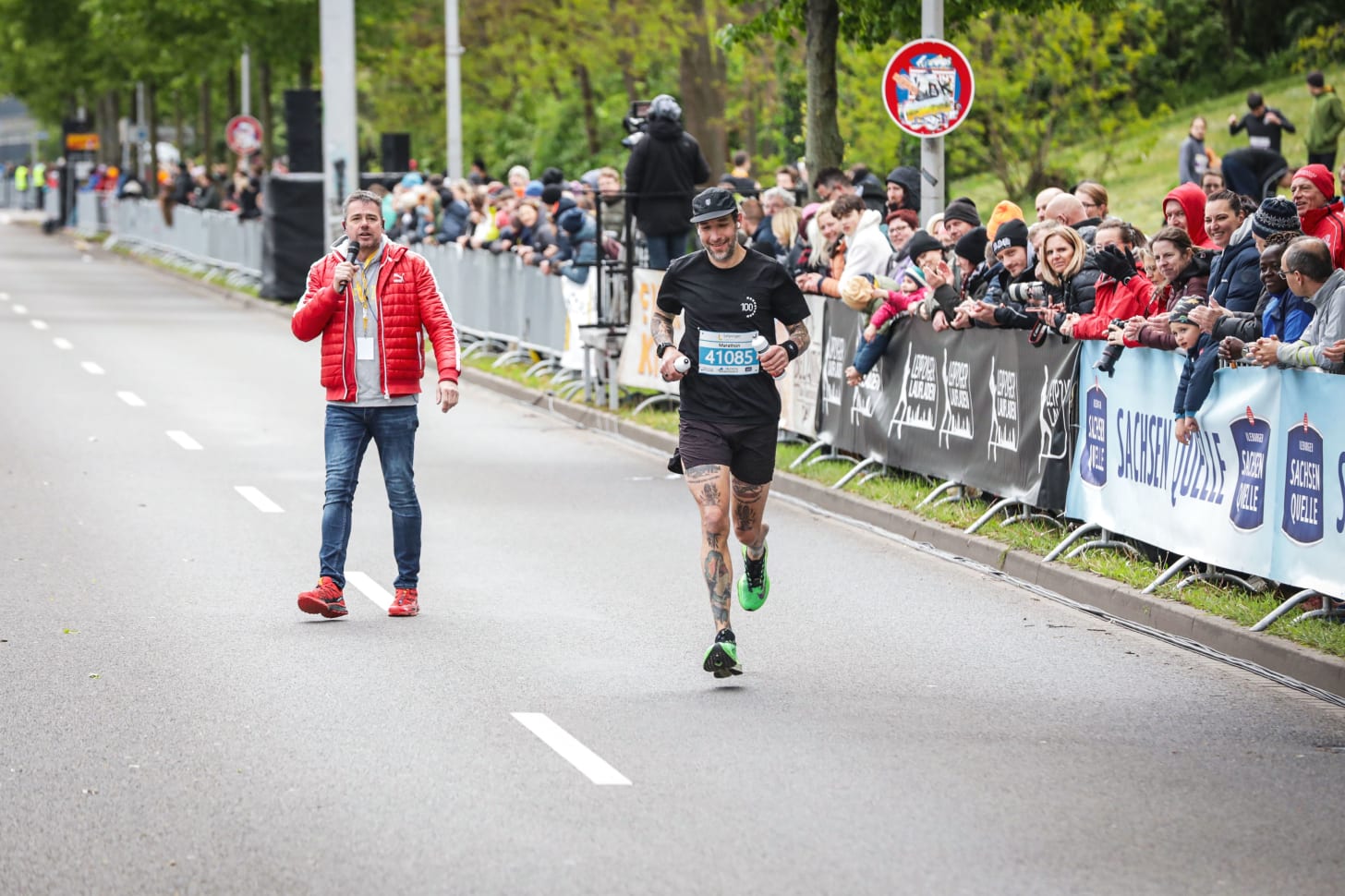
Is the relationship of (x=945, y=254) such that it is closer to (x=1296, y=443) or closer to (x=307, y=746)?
(x=1296, y=443)

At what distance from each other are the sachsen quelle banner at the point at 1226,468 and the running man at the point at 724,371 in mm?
2274

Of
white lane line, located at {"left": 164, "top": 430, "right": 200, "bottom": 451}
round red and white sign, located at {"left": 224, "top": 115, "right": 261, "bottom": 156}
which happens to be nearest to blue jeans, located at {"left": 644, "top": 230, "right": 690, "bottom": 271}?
white lane line, located at {"left": 164, "top": 430, "right": 200, "bottom": 451}

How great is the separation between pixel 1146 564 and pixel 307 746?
16.3 ft

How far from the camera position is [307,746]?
7848 millimetres

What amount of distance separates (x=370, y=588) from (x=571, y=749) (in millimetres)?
3725

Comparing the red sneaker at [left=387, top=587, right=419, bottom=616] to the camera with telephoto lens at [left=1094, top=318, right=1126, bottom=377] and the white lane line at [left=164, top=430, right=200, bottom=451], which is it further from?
the white lane line at [left=164, top=430, right=200, bottom=451]

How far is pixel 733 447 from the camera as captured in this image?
9.26 metres

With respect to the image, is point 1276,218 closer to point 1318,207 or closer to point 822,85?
point 1318,207

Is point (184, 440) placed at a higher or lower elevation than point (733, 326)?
lower

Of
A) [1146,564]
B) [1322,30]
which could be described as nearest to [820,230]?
[1146,564]

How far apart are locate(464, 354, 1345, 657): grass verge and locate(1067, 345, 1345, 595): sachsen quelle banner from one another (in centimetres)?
15

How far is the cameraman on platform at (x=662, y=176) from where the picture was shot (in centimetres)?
1894

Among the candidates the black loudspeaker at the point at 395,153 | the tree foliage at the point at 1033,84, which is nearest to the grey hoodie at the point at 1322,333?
the tree foliage at the point at 1033,84

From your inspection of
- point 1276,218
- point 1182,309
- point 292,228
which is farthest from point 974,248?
point 292,228
